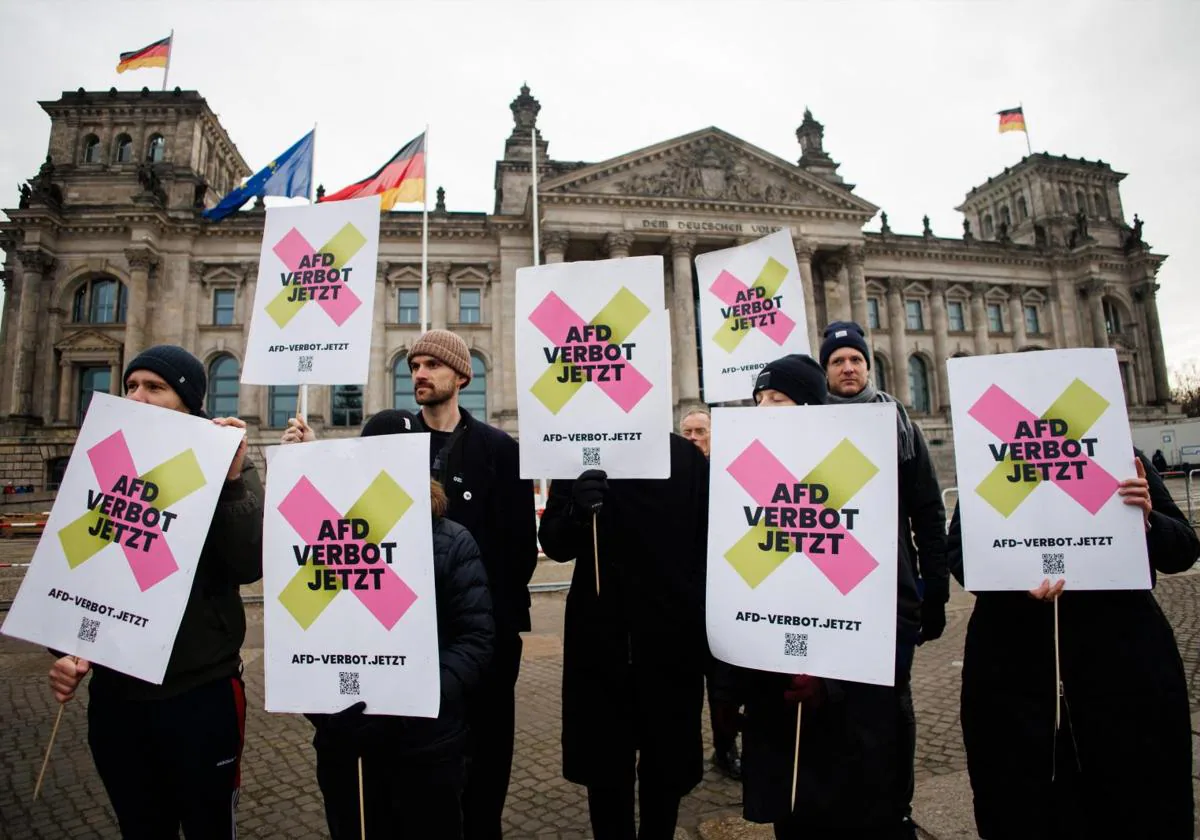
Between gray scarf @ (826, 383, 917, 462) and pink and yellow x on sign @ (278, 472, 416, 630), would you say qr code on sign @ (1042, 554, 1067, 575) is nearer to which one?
gray scarf @ (826, 383, 917, 462)

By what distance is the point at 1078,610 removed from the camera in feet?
9.00

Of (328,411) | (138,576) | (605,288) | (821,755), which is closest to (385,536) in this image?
(138,576)

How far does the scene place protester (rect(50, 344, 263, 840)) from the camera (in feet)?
8.09

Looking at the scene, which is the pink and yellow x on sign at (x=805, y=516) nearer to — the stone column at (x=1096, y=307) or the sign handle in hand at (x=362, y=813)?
the sign handle in hand at (x=362, y=813)

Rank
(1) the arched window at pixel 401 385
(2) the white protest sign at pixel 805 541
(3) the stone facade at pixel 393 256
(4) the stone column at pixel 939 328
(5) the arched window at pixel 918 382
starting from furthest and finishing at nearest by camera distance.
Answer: (5) the arched window at pixel 918 382 → (4) the stone column at pixel 939 328 → (1) the arched window at pixel 401 385 → (3) the stone facade at pixel 393 256 → (2) the white protest sign at pixel 805 541

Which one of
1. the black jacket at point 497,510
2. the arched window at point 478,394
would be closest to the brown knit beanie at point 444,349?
the black jacket at point 497,510

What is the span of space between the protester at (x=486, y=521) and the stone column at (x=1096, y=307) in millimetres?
52958

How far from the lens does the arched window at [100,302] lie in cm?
3300

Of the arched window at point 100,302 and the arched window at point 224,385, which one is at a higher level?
the arched window at point 100,302

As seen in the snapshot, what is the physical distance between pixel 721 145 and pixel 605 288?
120ft

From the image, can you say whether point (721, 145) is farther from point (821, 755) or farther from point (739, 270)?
point (821, 755)

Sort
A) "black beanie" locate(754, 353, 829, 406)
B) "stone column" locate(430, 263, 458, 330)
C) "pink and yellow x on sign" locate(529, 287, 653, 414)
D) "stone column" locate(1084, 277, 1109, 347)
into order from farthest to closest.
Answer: "stone column" locate(1084, 277, 1109, 347), "stone column" locate(430, 263, 458, 330), "pink and yellow x on sign" locate(529, 287, 653, 414), "black beanie" locate(754, 353, 829, 406)

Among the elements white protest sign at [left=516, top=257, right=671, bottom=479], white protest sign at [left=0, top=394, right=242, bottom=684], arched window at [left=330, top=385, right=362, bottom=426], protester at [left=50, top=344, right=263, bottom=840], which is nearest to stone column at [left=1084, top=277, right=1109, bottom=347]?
arched window at [left=330, top=385, right=362, bottom=426]

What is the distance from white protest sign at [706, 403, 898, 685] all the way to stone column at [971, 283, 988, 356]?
152ft
